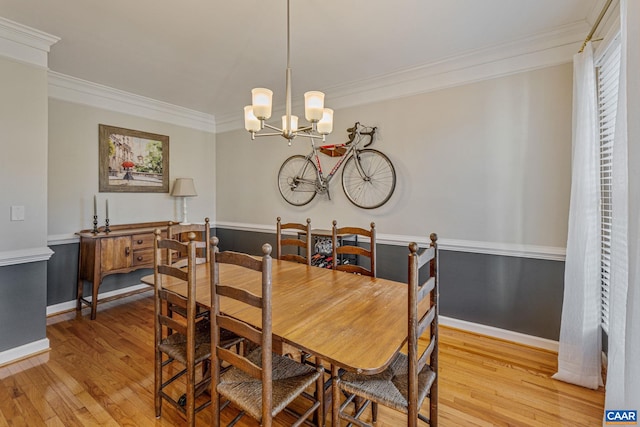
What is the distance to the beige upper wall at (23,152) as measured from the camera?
2.35m

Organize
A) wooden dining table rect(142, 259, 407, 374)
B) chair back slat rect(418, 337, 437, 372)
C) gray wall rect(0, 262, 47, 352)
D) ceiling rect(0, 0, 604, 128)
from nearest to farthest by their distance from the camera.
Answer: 1. wooden dining table rect(142, 259, 407, 374)
2. chair back slat rect(418, 337, 437, 372)
3. ceiling rect(0, 0, 604, 128)
4. gray wall rect(0, 262, 47, 352)

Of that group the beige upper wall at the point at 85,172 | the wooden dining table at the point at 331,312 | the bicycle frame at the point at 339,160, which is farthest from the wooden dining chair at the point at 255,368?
the beige upper wall at the point at 85,172

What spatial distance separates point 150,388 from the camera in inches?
81.7

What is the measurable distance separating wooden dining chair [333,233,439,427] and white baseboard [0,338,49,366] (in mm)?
2693

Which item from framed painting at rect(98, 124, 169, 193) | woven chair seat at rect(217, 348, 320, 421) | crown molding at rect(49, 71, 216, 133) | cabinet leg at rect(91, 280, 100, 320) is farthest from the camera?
framed painting at rect(98, 124, 169, 193)

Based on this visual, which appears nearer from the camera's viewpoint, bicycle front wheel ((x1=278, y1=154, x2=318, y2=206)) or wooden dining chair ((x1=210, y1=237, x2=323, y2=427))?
wooden dining chair ((x1=210, y1=237, x2=323, y2=427))

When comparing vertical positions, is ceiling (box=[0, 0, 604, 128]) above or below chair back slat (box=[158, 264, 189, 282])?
above

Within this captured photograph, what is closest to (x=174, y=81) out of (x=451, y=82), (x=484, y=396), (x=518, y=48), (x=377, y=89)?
(x=377, y=89)

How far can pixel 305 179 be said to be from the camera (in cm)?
388

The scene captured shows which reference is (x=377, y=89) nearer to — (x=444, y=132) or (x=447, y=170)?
(x=444, y=132)

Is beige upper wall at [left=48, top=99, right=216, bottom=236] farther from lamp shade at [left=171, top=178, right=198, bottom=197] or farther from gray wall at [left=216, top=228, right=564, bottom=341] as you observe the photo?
gray wall at [left=216, top=228, right=564, bottom=341]

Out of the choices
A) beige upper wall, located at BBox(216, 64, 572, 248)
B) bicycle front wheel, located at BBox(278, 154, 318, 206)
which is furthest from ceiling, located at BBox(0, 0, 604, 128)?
bicycle front wheel, located at BBox(278, 154, 318, 206)

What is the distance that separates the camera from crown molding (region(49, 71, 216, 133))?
3.26m

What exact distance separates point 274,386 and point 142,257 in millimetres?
2880
